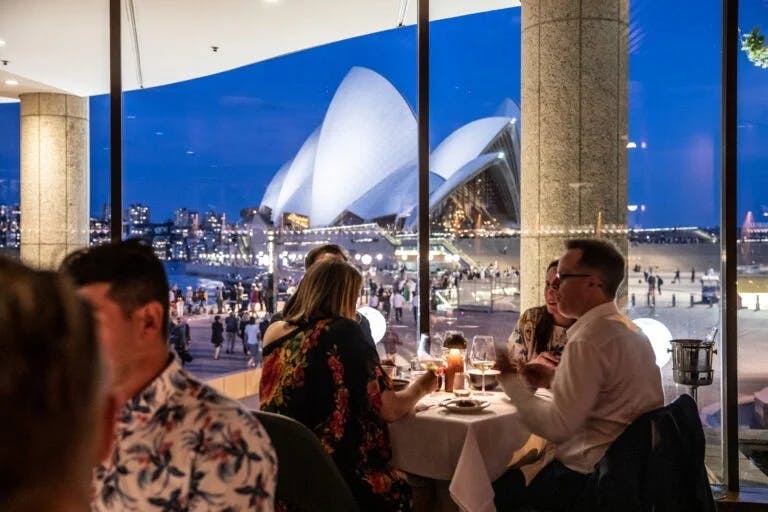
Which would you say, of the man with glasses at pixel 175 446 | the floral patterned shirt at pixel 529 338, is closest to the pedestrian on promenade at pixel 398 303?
the floral patterned shirt at pixel 529 338

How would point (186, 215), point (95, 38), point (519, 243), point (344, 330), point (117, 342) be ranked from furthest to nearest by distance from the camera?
point (186, 215)
point (95, 38)
point (519, 243)
point (344, 330)
point (117, 342)

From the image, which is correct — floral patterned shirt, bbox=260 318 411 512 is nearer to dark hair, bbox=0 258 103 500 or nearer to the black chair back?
the black chair back

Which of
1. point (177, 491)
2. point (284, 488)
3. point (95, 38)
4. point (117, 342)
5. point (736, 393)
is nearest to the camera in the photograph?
point (177, 491)

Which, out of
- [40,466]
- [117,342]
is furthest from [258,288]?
[40,466]

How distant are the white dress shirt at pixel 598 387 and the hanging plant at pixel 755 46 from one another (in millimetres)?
2863

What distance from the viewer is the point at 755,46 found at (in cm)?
452

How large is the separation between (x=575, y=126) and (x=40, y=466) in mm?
4468

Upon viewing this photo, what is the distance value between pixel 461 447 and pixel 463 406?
0.59 feet

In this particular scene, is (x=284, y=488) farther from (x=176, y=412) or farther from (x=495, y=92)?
(x=495, y=92)

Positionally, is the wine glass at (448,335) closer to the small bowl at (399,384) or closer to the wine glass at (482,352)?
the wine glass at (482,352)

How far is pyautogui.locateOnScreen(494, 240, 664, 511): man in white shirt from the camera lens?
2.47 meters

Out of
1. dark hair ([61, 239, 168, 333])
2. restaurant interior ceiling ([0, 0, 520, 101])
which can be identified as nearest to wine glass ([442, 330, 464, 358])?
dark hair ([61, 239, 168, 333])

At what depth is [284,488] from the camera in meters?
1.89

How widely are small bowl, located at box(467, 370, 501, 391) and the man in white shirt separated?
663 mm
